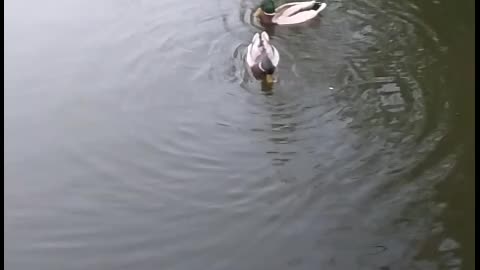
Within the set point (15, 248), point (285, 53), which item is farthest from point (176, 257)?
point (285, 53)

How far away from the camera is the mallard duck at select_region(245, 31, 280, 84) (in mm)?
8234

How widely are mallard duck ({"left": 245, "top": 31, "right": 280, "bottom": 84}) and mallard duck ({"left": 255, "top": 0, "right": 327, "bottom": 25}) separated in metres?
1.01

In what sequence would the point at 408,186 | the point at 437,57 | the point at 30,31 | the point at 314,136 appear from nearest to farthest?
the point at 408,186 → the point at 314,136 → the point at 437,57 → the point at 30,31

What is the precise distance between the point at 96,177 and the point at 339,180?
212cm

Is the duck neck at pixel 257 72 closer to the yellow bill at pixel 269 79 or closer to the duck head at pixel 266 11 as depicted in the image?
the yellow bill at pixel 269 79

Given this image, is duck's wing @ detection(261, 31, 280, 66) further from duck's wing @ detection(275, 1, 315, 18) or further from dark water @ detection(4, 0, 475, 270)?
duck's wing @ detection(275, 1, 315, 18)

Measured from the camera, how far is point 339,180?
7.00 metres

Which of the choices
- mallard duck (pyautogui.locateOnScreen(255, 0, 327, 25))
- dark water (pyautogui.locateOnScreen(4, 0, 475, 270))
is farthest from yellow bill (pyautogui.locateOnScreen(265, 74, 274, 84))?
Result: mallard duck (pyautogui.locateOnScreen(255, 0, 327, 25))

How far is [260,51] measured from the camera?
27.3 feet

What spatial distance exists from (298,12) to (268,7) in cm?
38

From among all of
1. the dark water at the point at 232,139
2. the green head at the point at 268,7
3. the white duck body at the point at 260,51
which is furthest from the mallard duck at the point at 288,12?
the white duck body at the point at 260,51

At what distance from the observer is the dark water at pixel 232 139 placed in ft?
21.3

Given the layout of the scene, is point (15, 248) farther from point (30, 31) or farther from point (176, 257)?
point (30, 31)

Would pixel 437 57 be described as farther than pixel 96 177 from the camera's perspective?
Yes
